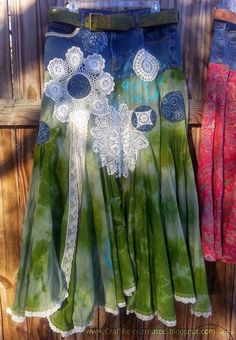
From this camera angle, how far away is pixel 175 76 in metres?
0.92

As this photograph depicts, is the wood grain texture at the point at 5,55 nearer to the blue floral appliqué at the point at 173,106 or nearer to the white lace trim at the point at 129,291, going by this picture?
the blue floral appliqué at the point at 173,106

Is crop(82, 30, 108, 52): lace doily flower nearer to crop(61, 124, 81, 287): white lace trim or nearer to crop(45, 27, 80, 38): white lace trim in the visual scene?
crop(45, 27, 80, 38): white lace trim

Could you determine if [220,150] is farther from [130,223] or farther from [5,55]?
[5,55]

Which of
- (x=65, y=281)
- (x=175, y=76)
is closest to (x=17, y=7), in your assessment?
(x=175, y=76)

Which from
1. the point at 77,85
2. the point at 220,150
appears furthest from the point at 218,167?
the point at 77,85

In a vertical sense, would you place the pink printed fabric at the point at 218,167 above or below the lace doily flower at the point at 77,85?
below

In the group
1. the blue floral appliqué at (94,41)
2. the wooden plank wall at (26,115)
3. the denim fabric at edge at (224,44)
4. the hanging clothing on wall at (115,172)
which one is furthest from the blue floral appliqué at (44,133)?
the denim fabric at edge at (224,44)

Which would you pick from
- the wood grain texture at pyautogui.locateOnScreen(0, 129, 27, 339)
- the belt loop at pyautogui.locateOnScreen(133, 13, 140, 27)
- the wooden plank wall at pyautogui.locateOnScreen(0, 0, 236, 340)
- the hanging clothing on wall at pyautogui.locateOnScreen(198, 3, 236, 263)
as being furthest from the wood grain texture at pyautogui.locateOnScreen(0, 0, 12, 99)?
the hanging clothing on wall at pyautogui.locateOnScreen(198, 3, 236, 263)

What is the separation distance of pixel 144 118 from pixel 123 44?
219 millimetres

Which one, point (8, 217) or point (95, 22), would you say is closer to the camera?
point (95, 22)

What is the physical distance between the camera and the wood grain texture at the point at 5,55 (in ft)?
3.13

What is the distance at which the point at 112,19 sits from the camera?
891mm

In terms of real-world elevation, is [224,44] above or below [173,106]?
above

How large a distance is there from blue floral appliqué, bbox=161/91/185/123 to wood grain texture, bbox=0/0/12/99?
47 centimetres
